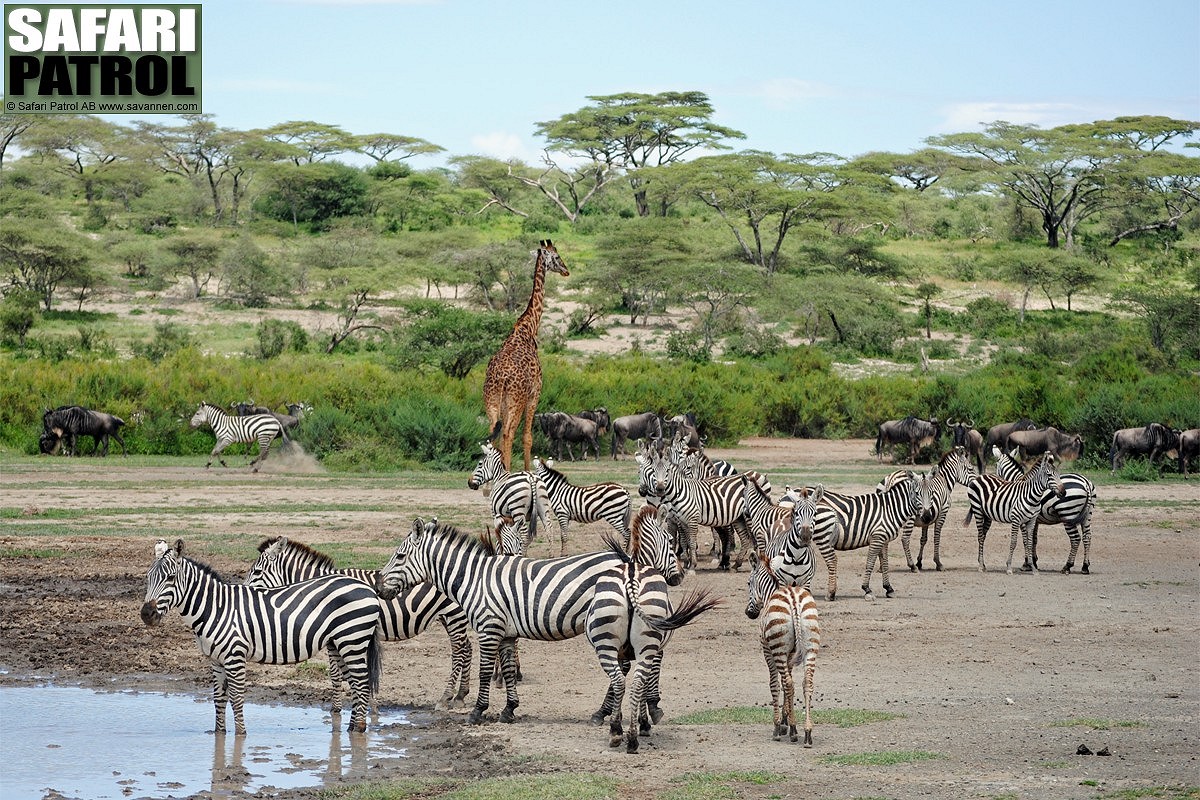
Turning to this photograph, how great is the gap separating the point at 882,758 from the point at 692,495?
6.98 metres

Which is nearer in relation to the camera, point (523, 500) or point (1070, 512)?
point (1070, 512)

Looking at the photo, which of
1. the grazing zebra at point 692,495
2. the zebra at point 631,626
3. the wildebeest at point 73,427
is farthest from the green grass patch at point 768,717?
the wildebeest at point 73,427

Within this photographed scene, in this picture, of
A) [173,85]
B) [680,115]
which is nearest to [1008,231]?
[680,115]

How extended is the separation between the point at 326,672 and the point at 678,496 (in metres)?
5.02

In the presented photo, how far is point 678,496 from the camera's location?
15.2 metres

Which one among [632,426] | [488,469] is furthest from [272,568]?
[632,426]

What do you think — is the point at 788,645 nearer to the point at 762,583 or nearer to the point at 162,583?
the point at 762,583

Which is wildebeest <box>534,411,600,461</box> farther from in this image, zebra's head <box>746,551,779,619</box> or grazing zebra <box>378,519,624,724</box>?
zebra's head <box>746,551,779,619</box>

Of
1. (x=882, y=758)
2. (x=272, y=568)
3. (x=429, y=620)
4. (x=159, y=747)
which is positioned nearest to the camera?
(x=882, y=758)

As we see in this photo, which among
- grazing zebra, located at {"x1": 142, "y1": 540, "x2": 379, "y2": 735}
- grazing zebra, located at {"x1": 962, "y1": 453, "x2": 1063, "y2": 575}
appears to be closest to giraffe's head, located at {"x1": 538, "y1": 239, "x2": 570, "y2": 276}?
Result: grazing zebra, located at {"x1": 962, "y1": 453, "x2": 1063, "y2": 575}

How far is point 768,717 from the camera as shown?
9.47 meters

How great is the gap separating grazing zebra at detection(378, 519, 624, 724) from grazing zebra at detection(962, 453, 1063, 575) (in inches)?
308

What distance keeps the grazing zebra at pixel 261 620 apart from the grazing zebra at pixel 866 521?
5612mm

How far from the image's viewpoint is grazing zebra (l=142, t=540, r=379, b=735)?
357 inches
